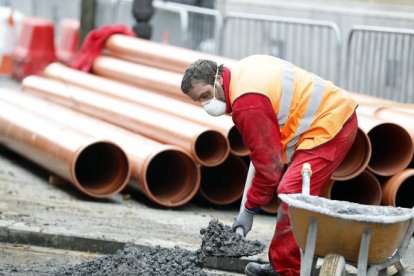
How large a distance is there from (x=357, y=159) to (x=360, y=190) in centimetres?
50

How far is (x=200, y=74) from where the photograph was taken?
716 centimetres

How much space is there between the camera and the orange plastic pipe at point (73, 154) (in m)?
10.7

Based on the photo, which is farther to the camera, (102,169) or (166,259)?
(102,169)

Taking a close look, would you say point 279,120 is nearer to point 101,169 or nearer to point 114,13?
point 101,169

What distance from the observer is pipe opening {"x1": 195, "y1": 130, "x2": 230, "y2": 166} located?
10.5 m

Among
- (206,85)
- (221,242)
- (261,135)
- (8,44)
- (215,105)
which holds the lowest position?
(8,44)

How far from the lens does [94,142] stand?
35.1 feet

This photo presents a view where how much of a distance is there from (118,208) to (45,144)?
1273mm

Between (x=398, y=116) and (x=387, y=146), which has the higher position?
(x=398, y=116)

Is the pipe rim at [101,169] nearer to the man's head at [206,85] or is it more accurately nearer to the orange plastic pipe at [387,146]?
the orange plastic pipe at [387,146]

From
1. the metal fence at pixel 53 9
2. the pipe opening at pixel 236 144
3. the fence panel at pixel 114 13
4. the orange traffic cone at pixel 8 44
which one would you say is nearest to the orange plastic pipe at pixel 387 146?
the pipe opening at pixel 236 144

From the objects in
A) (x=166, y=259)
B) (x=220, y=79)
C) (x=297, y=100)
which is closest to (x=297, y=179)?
(x=297, y=100)

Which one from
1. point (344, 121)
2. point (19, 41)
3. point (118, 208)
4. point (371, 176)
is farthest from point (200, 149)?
point (19, 41)

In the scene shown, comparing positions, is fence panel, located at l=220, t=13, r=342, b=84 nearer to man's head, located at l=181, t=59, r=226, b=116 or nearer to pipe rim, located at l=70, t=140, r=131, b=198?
pipe rim, located at l=70, t=140, r=131, b=198
